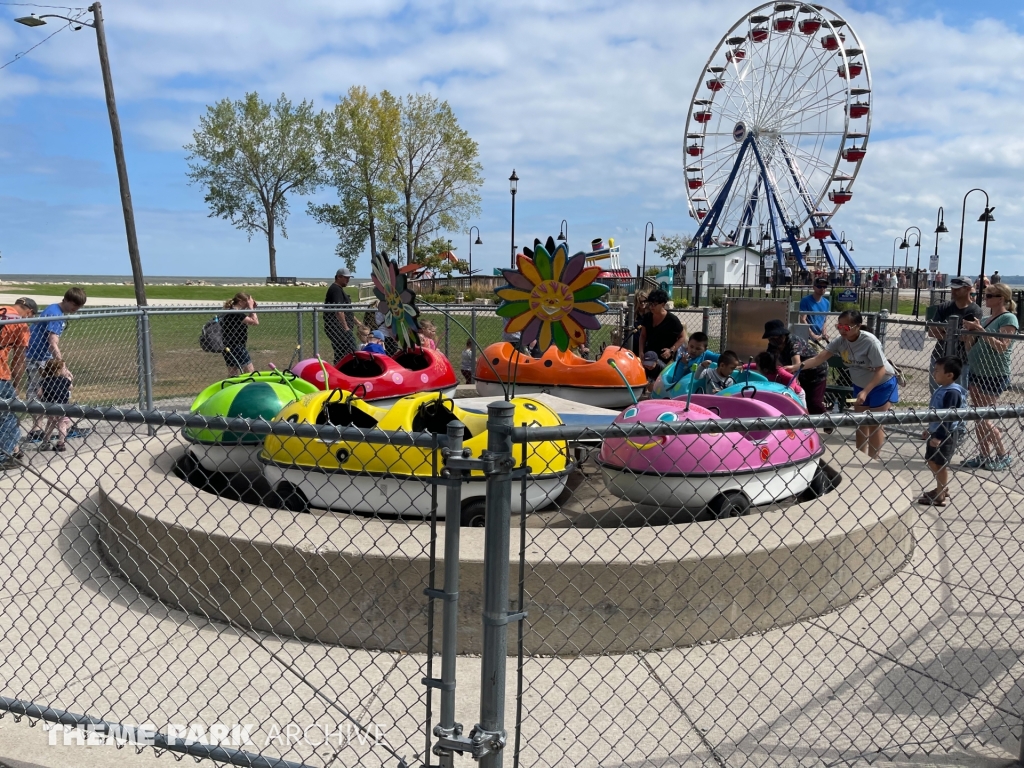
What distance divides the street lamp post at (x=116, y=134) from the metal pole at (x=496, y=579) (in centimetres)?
1400

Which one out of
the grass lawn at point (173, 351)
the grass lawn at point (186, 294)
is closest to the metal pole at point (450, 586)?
the grass lawn at point (173, 351)

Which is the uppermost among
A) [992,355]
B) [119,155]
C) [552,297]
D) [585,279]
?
[119,155]

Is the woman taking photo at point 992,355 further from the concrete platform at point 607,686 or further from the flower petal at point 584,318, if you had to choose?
the flower petal at point 584,318

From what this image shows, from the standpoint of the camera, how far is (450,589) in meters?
2.53

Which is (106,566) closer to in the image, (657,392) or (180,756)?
(180,756)

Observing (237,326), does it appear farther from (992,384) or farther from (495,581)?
(495,581)

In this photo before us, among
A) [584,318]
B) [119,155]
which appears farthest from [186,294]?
[584,318]

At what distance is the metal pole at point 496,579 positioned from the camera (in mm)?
2463

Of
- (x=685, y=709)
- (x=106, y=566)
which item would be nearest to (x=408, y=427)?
(x=106, y=566)

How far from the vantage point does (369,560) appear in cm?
421

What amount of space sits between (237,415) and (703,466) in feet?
11.2

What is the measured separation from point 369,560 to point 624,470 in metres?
1.78

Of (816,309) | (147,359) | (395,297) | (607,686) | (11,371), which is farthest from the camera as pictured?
(816,309)

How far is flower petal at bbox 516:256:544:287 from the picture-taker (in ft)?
18.4
